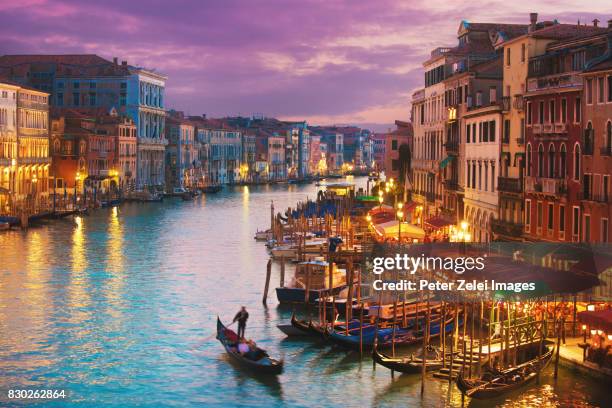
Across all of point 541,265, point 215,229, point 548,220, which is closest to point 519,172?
A: point 548,220

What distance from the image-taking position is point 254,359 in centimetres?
1428

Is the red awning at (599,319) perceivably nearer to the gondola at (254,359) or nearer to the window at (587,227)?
the gondola at (254,359)

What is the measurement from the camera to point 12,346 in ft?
52.0

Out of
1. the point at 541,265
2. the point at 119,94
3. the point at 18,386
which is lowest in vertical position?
the point at 18,386

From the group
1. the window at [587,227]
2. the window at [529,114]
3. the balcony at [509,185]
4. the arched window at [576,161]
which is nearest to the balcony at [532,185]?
the balcony at [509,185]

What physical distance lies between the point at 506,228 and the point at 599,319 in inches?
324

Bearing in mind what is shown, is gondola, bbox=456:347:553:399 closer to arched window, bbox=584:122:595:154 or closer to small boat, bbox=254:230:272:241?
arched window, bbox=584:122:595:154

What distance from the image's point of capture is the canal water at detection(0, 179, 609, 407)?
43.5ft

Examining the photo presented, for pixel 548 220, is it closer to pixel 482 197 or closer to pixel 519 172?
pixel 519 172

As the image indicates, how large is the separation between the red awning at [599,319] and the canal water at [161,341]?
27.2 inches

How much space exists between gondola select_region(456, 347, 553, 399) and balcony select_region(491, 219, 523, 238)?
692 cm

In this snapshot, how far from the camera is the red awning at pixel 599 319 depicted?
40.8ft

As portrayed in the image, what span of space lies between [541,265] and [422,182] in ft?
58.6

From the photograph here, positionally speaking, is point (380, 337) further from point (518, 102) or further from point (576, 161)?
point (518, 102)
